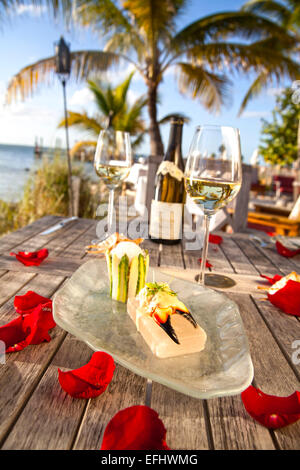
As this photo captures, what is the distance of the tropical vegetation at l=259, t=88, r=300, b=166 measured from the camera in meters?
12.9

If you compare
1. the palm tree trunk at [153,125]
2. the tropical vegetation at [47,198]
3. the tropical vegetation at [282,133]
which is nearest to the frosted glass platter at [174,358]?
the tropical vegetation at [47,198]

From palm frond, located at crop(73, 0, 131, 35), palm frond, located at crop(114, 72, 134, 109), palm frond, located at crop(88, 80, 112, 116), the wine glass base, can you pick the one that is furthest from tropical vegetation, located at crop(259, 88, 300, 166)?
the wine glass base

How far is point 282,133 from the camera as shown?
516 inches

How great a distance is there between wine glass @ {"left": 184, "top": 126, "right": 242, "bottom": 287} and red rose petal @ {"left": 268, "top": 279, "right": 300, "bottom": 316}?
0.25m

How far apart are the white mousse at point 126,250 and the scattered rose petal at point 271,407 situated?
394 millimetres

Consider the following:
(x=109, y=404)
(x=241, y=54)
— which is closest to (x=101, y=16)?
(x=241, y=54)

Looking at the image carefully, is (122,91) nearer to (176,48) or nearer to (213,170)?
(176,48)

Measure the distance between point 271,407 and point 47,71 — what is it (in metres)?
10.0

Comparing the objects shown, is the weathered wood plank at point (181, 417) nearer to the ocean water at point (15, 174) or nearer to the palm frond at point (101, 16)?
the ocean water at point (15, 174)

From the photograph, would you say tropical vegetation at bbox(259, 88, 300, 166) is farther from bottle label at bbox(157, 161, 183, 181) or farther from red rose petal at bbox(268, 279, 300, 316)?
red rose petal at bbox(268, 279, 300, 316)

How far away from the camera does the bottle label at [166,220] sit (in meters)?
1.35
